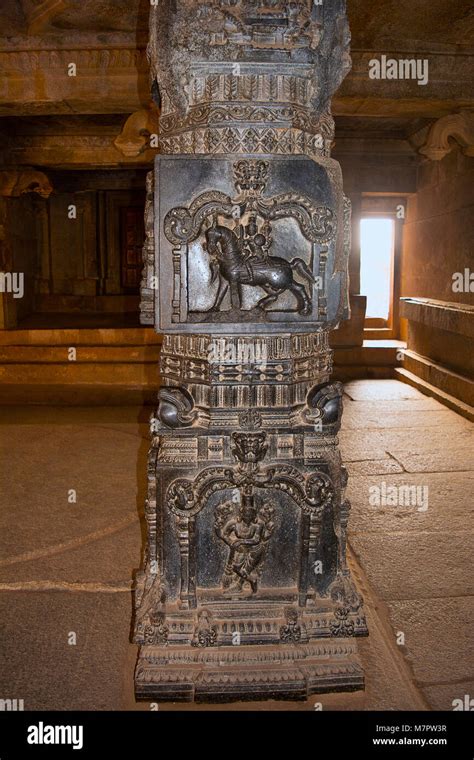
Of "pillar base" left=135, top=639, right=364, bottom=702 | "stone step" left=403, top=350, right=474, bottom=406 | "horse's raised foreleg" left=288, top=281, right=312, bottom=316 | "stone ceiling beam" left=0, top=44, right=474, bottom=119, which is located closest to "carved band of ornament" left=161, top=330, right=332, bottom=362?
"horse's raised foreleg" left=288, top=281, right=312, bottom=316

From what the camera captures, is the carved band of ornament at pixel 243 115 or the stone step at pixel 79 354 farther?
the stone step at pixel 79 354

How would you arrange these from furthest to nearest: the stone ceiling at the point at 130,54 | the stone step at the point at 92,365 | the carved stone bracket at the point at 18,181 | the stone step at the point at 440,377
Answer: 1. the carved stone bracket at the point at 18,181
2. the stone step at the point at 92,365
3. the stone step at the point at 440,377
4. the stone ceiling at the point at 130,54

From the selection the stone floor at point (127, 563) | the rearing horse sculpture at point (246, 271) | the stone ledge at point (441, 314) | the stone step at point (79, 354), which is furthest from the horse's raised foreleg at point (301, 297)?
the stone step at point (79, 354)

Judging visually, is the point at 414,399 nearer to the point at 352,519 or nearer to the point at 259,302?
the point at 352,519

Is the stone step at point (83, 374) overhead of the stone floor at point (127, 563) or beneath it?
overhead

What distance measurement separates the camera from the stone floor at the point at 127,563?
211 centimetres

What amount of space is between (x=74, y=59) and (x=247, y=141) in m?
3.93

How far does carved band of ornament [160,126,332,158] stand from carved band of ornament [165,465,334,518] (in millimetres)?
1107

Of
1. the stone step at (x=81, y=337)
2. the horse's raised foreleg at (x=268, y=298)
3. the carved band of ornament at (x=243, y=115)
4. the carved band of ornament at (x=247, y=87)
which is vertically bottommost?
the stone step at (x=81, y=337)

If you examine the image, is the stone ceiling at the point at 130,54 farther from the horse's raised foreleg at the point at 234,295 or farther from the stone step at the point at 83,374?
the horse's raised foreleg at the point at 234,295

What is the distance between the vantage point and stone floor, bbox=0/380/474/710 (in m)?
2.11

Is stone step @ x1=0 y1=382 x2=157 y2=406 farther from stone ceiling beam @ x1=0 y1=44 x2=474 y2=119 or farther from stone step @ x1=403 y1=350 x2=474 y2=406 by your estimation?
stone step @ x1=403 y1=350 x2=474 y2=406

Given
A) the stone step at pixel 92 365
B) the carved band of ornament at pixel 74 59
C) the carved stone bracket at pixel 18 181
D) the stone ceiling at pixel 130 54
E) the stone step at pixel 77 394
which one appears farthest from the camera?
the carved stone bracket at pixel 18 181
